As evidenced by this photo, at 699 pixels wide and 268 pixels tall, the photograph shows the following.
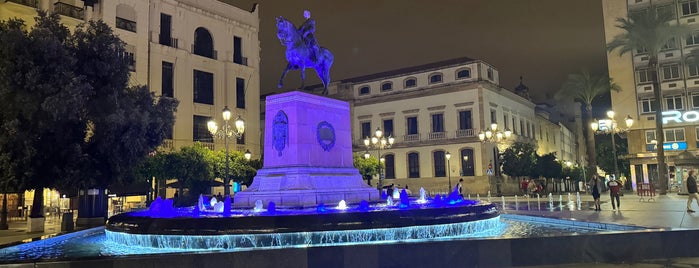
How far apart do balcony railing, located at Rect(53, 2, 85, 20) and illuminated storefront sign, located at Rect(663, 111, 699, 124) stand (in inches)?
1821

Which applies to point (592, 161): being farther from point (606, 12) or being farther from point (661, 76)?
point (606, 12)

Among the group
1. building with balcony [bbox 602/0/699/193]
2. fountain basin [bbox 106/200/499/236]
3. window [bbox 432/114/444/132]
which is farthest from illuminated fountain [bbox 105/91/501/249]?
building with balcony [bbox 602/0/699/193]

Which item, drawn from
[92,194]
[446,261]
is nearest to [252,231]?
[446,261]

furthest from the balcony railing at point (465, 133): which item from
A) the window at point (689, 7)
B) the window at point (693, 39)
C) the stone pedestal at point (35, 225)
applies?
the stone pedestal at point (35, 225)

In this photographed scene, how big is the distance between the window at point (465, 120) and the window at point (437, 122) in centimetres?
208

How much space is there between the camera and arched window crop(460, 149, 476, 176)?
53094 mm

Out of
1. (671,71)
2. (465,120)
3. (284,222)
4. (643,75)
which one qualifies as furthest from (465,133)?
(284,222)

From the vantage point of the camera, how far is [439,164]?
55.4 m

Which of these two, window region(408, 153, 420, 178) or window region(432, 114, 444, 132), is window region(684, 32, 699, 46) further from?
window region(408, 153, 420, 178)

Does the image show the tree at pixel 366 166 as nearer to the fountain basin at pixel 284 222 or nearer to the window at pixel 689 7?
the fountain basin at pixel 284 222

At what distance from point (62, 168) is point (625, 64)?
50.3 m

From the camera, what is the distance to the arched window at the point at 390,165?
193ft

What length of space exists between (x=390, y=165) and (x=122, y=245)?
1887 inches

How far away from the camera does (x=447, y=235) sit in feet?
40.4
